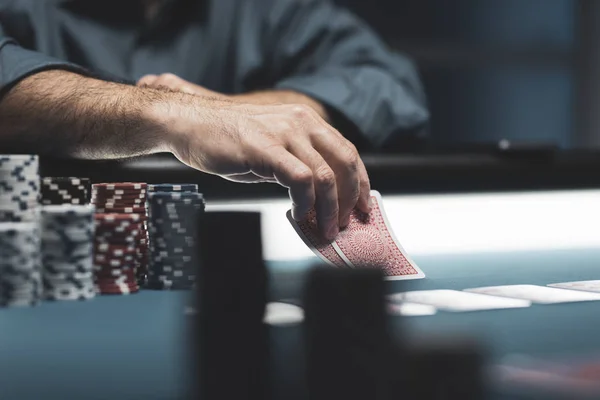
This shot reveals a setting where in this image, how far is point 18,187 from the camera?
1696mm

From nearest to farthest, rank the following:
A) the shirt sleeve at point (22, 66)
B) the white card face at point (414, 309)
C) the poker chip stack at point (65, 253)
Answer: the white card face at point (414, 309)
the poker chip stack at point (65, 253)
the shirt sleeve at point (22, 66)

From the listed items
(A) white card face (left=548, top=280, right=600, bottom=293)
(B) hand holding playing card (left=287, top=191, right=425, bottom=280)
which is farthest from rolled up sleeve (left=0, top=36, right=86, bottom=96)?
(A) white card face (left=548, top=280, right=600, bottom=293)

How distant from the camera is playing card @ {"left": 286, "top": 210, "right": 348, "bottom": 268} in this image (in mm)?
1845

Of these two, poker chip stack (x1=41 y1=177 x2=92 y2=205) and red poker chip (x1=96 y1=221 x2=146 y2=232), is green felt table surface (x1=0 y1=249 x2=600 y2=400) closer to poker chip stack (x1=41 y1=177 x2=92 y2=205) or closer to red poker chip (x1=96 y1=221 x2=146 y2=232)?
red poker chip (x1=96 y1=221 x2=146 y2=232)

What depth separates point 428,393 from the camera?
0.60 m

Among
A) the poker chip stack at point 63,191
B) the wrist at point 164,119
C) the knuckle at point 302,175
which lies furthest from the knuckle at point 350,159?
the poker chip stack at point 63,191

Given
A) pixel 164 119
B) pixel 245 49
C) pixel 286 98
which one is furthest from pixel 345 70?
pixel 164 119

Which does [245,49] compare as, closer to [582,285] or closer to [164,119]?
[164,119]

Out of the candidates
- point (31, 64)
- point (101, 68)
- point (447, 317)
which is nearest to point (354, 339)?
point (447, 317)

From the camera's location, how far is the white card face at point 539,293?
149 cm

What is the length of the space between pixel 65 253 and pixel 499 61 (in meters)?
4.69

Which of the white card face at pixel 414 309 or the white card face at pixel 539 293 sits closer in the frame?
the white card face at pixel 414 309

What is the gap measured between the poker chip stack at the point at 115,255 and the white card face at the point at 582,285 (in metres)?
0.86

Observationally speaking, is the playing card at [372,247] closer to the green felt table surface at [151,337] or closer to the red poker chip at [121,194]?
the green felt table surface at [151,337]
